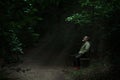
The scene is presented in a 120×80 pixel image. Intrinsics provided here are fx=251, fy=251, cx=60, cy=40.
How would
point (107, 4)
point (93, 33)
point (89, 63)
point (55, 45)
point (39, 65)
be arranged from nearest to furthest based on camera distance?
point (107, 4), point (89, 63), point (39, 65), point (93, 33), point (55, 45)

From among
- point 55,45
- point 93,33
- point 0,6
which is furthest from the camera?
point 55,45

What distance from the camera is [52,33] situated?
15516mm

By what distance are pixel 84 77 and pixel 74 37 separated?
17.7ft

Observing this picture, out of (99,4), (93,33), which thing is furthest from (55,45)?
(99,4)

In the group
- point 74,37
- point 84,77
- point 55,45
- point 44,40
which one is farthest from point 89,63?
point 44,40

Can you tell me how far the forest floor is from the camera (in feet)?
29.7

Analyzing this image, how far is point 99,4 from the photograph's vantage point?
7789mm

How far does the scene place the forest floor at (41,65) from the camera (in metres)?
9.05

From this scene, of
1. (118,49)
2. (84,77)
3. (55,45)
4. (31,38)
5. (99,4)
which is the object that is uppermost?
(99,4)

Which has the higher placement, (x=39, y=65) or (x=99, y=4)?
(x=99, y=4)

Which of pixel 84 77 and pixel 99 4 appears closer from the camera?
pixel 99 4

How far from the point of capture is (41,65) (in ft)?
38.2

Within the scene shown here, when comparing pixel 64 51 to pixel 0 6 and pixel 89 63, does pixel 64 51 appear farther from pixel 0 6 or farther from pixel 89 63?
pixel 0 6

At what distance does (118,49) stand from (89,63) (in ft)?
8.11
